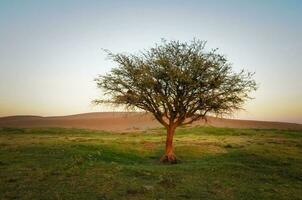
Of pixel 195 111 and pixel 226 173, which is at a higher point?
pixel 195 111

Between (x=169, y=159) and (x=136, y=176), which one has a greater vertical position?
(x=169, y=159)

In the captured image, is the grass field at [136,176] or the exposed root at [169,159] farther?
the exposed root at [169,159]

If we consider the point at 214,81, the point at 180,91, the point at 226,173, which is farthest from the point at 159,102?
the point at 226,173

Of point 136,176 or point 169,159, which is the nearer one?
point 136,176

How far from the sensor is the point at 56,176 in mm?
24844

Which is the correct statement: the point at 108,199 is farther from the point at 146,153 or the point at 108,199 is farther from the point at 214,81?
the point at 146,153

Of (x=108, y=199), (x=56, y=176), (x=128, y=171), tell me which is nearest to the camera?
(x=108, y=199)

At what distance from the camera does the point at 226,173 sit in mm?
30125

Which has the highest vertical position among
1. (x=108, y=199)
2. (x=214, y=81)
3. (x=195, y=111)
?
(x=214, y=81)

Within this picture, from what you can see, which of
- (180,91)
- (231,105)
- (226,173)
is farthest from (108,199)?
(231,105)

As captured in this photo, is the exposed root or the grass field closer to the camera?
the grass field

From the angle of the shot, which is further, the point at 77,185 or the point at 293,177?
the point at 293,177

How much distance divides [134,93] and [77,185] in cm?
1661

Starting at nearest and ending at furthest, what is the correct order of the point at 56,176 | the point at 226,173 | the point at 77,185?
the point at 77,185, the point at 56,176, the point at 226,173
